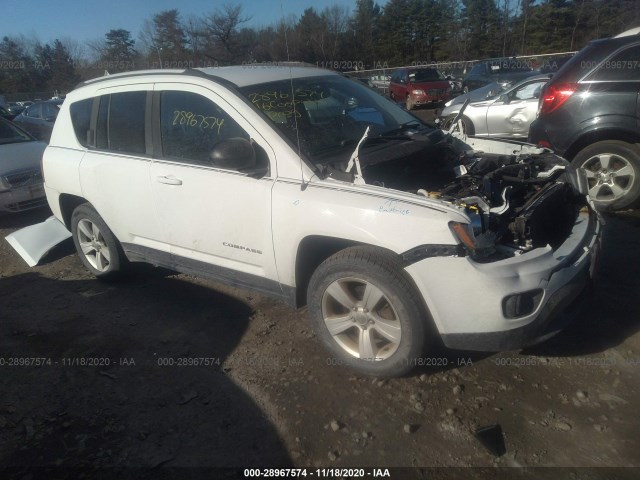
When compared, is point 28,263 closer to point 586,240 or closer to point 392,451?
point 392,451

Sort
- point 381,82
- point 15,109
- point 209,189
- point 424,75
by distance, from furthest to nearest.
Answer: point 15,109 → point 381,82 → point 424,75 → point 209,189

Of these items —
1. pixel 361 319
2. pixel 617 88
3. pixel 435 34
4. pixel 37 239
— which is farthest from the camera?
pixel 435 34

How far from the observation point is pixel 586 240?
3082 millimetres

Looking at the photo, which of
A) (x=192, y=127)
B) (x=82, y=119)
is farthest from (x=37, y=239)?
(x=192, y=127)

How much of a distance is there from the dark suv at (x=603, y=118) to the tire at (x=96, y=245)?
186 inches

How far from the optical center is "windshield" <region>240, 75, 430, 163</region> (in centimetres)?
335

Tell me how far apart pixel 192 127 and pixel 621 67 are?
14.7ft

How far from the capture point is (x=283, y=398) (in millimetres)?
2994

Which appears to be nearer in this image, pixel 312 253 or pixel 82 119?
pixel 312 253

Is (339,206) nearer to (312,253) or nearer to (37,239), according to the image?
(312,253)

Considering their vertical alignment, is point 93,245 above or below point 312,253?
below

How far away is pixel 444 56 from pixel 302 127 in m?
42.0

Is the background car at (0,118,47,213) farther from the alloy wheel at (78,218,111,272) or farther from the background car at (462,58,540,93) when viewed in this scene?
the background car at (462,58,540,93)

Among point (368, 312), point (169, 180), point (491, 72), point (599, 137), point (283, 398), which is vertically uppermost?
point (169, 180)
